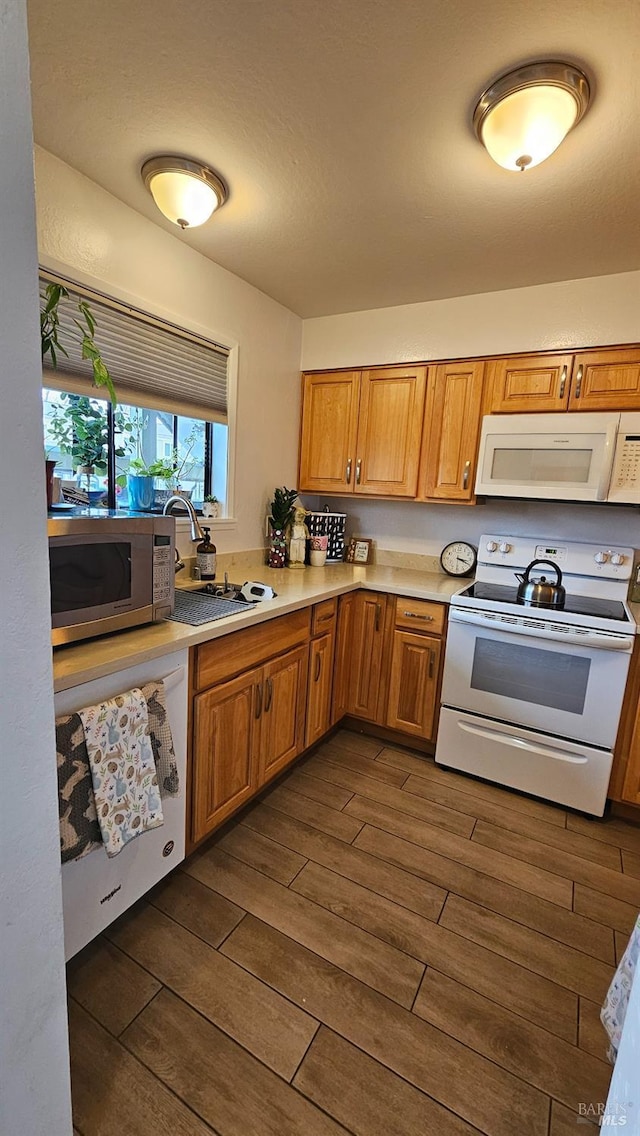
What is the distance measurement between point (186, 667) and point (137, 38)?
1641 millimetres

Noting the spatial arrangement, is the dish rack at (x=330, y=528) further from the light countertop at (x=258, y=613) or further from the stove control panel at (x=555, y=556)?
the stove control panel at (x=555, y=556)

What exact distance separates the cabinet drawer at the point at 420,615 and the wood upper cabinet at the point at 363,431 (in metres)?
0.69

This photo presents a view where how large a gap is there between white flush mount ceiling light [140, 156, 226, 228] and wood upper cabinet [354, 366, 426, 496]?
133 cm

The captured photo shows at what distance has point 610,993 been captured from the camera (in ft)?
3.51

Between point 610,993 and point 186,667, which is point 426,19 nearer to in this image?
point 186,667

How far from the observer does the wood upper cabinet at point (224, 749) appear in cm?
163

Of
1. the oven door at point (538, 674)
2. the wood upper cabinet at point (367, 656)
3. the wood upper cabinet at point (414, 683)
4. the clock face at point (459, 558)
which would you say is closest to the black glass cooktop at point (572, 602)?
the oven door at point (538, 674)

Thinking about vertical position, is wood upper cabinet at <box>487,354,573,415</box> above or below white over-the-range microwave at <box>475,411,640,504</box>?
above

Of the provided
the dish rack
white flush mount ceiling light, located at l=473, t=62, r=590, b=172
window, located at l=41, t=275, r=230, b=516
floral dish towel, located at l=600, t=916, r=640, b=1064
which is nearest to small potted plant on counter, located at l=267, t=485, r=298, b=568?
the dish rack

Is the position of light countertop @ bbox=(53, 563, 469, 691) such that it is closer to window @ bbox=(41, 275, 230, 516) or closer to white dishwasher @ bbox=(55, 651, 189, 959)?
white dishwasher @ bbox=(55, 651, 189, 959)

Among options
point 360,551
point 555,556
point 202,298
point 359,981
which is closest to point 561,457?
point 555,556

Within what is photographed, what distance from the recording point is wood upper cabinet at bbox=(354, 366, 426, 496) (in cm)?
271

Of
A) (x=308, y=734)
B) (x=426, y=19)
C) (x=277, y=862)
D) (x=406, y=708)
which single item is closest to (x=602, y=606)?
(x=406, y=708)

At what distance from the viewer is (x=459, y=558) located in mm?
2877
